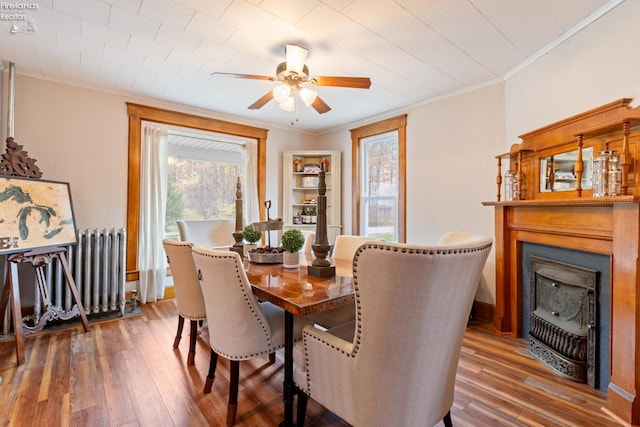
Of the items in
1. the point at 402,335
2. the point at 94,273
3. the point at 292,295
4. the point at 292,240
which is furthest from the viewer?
the point at 94,273

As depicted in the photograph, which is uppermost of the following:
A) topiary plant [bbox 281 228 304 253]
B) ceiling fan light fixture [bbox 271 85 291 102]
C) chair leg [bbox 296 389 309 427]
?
ceiling fan light fixture [bbox 271 85 291 102]

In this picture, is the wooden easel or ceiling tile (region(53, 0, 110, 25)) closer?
ceiling tile (region(53, 0, 110, 25))

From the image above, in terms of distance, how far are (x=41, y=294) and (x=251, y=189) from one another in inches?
99.5

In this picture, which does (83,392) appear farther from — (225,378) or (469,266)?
(469,266)

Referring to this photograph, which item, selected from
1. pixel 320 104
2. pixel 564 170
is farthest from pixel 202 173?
pixel 564 170

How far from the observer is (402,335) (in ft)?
3.32

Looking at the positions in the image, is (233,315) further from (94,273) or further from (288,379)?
(94,273)

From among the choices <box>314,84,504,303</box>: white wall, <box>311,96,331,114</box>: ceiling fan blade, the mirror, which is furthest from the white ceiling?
the mirror

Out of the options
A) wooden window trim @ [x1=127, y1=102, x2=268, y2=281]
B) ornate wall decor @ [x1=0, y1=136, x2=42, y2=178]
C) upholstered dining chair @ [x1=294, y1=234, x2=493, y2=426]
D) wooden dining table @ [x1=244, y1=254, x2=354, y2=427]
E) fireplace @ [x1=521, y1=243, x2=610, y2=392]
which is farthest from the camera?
wooden window trim @ [x1=127, y1=102, x2=268, y2=281]

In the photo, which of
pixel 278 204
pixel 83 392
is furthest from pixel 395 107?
pixel 83 392

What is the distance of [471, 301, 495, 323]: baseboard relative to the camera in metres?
3.02

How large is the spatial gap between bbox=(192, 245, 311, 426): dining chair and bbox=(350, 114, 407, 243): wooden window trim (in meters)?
2.57

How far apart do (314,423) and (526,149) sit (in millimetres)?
2657

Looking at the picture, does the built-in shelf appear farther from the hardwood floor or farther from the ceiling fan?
the hardwood floor
